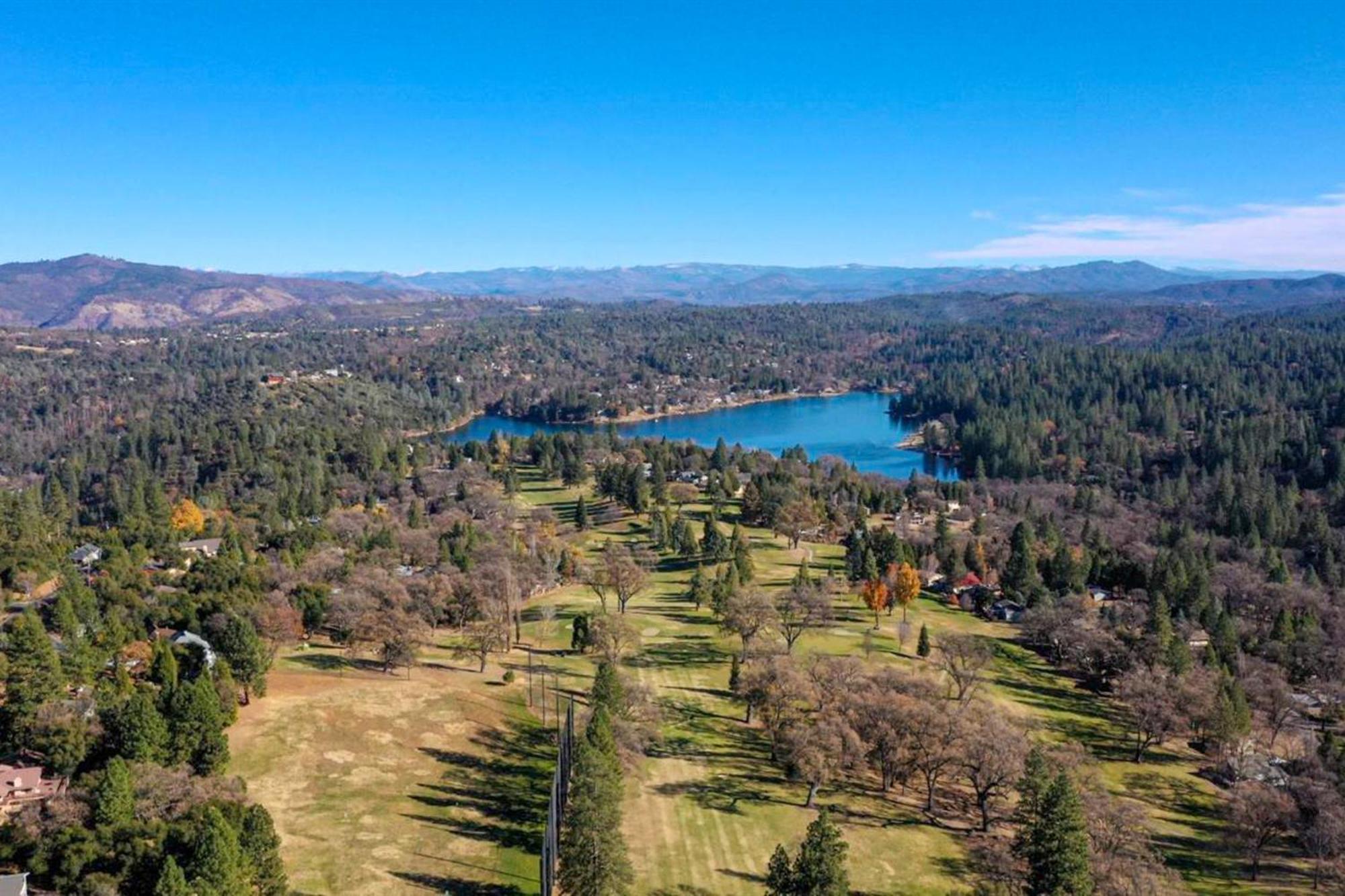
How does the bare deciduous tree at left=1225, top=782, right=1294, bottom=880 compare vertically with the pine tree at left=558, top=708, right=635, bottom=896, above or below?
below

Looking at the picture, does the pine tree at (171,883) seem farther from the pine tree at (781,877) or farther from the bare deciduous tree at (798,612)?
the bare deciduous tree at (798,612)

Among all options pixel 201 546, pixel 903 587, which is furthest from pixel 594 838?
pixel 201 546

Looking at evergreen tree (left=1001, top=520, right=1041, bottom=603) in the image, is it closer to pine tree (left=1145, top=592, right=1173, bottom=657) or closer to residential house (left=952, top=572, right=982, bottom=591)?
residential house (left=952, top=572, right=982, bottom=591)

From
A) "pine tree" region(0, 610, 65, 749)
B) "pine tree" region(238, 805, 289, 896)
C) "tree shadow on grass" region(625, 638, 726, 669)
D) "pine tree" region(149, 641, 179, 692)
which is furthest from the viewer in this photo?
"tree shadow on grass" region(625, 638, 726, 669)

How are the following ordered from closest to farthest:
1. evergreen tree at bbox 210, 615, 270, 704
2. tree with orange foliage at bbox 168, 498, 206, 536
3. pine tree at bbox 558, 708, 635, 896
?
1. pine tree at bbox 558, 708, 635, 896
2. evergreen tree at bbox 210, 615, 270, 704
3. tree with orange foliage at bbox 168, 498, 206, 536

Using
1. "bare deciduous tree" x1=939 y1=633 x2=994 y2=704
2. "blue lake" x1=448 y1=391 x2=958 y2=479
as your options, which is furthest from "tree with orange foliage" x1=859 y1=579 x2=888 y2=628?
"blue lake" x1=448 y1=391 x2=958 y2=479

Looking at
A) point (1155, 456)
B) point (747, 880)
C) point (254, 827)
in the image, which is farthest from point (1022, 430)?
point (254, 827)

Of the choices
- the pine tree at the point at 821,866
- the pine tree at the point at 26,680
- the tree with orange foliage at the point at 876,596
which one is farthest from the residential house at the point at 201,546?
the pine tree at the point at 821,866
